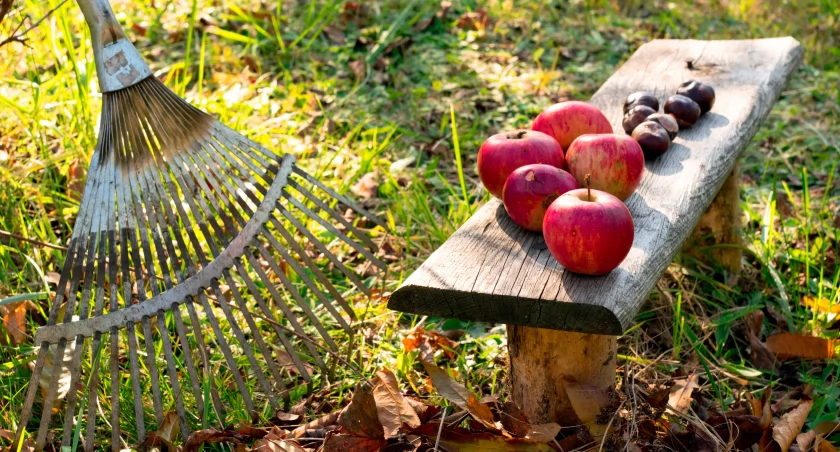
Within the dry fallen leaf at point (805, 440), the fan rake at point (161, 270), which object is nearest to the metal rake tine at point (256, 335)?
the fan rake at point (161, 270)

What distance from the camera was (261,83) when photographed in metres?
3.91

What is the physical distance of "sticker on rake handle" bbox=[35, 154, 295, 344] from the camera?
6.39ft

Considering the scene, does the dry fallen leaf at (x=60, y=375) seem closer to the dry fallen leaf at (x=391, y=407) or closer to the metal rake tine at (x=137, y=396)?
the metal rake tine at (x=137, y=396)

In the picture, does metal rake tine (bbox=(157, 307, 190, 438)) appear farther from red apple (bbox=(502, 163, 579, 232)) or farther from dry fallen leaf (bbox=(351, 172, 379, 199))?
dry fallen leaf (bbox=(351, 172, 379, 199))

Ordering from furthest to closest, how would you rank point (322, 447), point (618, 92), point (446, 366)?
point (618, 92)
point (446, 366)
point (322, 447)

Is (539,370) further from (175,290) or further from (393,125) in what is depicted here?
(393,125)

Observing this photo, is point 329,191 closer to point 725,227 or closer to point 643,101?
point 643,101

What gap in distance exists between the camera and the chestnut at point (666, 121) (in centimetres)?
225

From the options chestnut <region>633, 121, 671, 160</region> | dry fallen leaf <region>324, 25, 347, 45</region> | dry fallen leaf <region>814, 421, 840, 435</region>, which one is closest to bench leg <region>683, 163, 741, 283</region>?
chestnut <region>633, 121, 671, 160</region>

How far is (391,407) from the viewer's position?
185cm

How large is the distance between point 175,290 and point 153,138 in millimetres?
457

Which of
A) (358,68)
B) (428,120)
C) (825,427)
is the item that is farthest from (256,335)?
(358,68)

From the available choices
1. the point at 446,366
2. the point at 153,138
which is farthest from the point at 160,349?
the point at 446,366

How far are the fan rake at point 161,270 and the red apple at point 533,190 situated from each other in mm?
480
